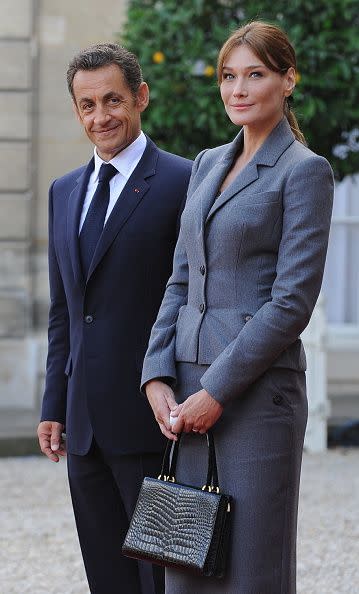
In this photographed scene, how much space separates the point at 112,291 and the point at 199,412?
0.60 metres

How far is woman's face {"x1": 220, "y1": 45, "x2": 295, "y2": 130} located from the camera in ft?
9.78

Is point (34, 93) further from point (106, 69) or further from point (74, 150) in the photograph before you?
point (106, 69)

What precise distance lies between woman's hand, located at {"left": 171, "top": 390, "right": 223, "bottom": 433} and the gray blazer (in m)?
0.02

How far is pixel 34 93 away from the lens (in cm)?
993

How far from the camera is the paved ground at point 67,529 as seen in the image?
5344 millimetres

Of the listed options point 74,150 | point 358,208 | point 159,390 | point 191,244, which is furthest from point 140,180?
point 358,208

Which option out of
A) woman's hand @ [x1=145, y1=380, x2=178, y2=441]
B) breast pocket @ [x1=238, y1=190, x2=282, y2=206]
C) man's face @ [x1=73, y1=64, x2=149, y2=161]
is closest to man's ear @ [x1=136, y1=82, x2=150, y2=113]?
man's face @ [x1=73, y1=64, x2=149, y2=161]

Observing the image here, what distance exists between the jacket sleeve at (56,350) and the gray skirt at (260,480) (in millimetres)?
739

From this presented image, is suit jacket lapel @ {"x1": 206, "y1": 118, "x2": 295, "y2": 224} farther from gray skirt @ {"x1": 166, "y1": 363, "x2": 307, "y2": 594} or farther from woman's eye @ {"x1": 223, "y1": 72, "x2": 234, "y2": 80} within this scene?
gray skirt @ {"x1": 166, "y1": 363, "x2": 307, "y2": 594}

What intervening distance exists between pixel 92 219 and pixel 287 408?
2.76 feet

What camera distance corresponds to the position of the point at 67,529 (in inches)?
250

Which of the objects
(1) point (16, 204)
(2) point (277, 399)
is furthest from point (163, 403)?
(1) point (16, 204)

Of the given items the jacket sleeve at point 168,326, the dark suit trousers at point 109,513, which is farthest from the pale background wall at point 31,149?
the jacket sleeve at point 168,326

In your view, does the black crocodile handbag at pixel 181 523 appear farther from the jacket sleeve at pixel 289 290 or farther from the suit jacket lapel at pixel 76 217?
the suit jacket lapel at pixel 76 217
